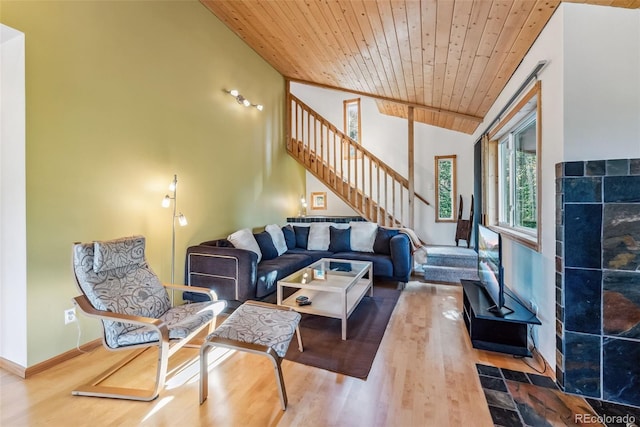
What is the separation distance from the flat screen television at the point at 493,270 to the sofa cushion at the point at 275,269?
2.17m

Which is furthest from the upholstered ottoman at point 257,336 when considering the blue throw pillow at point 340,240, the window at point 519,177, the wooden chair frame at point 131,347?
the blue throw pillow at point 340,240

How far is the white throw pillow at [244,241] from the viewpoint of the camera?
349 cm

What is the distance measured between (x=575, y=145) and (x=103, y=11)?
12.3ft

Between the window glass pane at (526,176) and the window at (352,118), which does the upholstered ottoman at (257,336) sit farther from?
the window at (352,118)

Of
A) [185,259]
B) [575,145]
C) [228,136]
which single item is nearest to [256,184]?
[228,136]

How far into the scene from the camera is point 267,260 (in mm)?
3791

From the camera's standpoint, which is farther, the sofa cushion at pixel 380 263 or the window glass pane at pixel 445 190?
the window glass pane at pixel 445 190

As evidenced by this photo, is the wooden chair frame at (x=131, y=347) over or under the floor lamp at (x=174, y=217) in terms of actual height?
under

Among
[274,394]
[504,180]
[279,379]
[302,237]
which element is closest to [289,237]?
[302,237]

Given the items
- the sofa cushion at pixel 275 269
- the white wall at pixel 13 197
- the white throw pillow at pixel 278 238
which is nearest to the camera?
the white wall at pixel 13 197

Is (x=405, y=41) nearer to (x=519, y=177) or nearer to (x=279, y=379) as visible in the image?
(x=519, y=177)

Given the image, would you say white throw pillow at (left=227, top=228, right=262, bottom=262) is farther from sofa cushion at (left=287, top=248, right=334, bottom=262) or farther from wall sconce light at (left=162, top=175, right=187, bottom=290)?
sofa cushion at (left=287, top=248, right=334, bottom=262)

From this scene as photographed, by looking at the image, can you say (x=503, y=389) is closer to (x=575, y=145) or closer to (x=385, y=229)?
(x=575, y=145)

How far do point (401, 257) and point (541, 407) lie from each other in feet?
7.50
